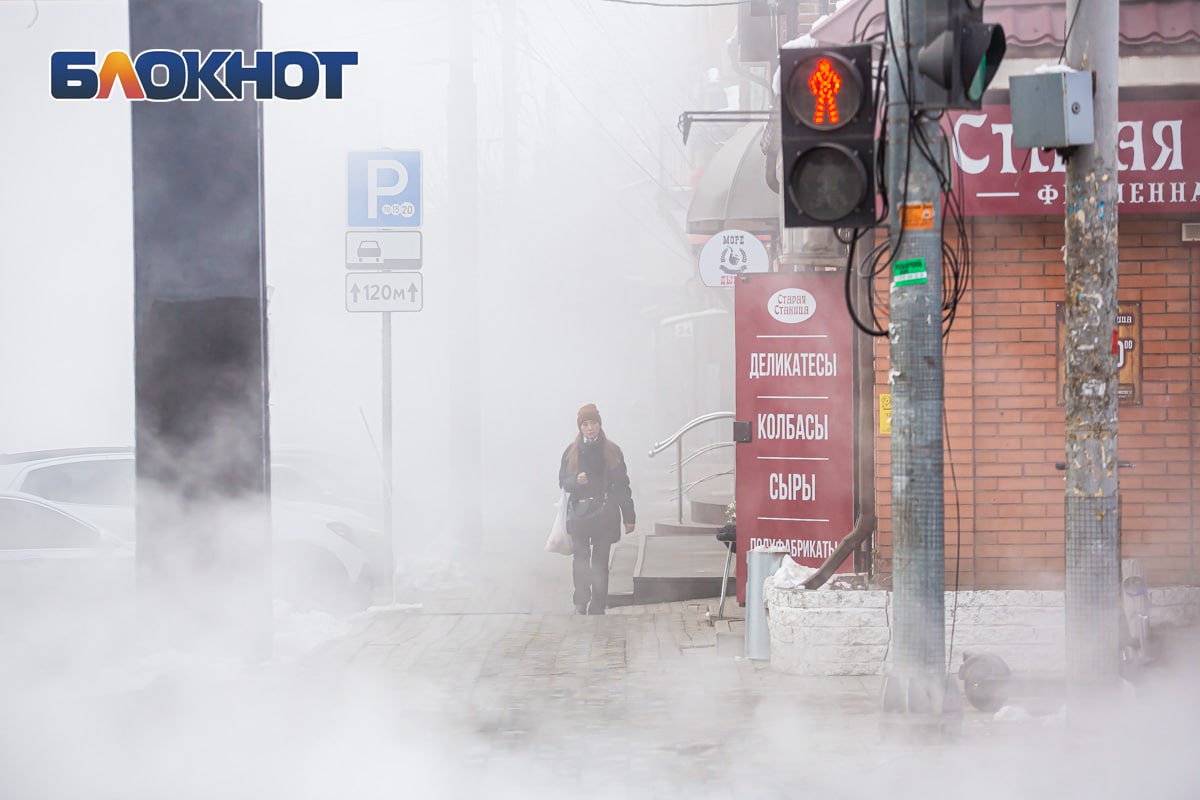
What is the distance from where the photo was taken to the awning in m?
14.6

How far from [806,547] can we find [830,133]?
4188mm

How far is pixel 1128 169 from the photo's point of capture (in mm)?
7895

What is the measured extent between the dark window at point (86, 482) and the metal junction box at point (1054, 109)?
23.9ft

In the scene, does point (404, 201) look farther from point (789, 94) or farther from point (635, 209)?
point (635, 209)

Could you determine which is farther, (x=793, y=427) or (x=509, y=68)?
(x=509, y=68)

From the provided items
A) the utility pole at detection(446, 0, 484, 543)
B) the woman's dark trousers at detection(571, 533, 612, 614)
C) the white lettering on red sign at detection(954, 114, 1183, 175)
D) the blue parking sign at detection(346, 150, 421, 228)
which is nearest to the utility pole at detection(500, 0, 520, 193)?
the utility pole at detection(446, 0, 484, 543)

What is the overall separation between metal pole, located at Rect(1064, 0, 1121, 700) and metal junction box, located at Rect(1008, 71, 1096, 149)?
0.16m

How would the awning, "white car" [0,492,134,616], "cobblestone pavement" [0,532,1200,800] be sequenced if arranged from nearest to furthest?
"cobblestone pavement" [0,532,1200,800], "white car" [0,492,134,616], the awning

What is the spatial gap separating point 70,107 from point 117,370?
183 inches

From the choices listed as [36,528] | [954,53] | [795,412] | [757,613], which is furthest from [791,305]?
[36,528]

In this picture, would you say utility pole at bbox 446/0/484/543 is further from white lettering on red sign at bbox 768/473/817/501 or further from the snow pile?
the snow pile

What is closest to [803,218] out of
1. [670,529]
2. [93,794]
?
[93,794]

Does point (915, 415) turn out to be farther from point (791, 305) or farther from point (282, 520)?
point (282, 520)

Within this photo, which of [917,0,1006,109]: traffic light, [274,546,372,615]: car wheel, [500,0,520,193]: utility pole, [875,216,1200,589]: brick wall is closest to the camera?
[917,0,1006,109]: traffic light
